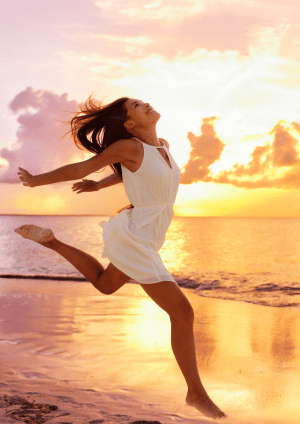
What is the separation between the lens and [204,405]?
117 inches

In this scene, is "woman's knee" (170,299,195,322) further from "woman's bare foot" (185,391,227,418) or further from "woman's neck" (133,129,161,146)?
"woman's neck" (133,129,161,146)

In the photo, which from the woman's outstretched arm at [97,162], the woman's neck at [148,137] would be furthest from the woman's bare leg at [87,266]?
the woman's neck at [148,137]

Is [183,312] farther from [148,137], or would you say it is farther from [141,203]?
[148,137]

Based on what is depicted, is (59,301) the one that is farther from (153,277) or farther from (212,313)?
(153,277)

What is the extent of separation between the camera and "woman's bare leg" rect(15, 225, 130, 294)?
3.24 m

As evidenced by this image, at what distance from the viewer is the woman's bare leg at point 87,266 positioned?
324 centimetres

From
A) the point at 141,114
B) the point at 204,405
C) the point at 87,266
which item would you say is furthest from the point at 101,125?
the point at 204,405

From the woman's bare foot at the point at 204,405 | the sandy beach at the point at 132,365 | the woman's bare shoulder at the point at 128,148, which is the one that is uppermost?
the woman's bare shoulder at the point at 128,148

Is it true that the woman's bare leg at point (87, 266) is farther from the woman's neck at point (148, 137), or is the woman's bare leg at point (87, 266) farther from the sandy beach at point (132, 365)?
the woman's neck at point (148, 137)

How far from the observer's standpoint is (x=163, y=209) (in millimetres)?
3064

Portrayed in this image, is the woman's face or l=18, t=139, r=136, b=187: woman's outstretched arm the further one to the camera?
the woman's face

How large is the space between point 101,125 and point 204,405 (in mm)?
2039

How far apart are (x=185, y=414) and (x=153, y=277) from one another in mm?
935

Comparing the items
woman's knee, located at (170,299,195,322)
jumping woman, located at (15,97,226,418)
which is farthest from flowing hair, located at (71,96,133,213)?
woman's knee, located at (170,299,195,322)
